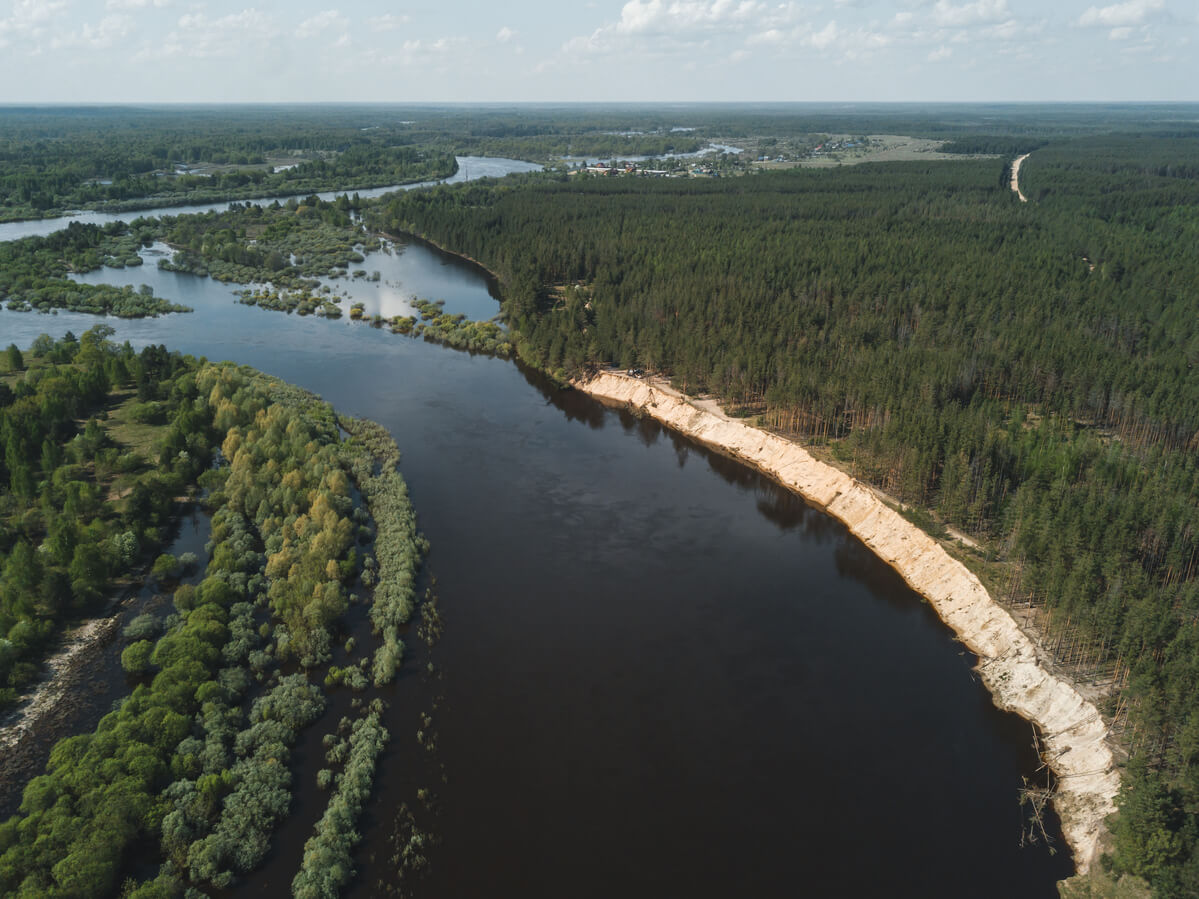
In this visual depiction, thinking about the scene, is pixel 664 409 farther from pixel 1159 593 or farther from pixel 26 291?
pixel 26 291

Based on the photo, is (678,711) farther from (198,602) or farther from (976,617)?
(198,602)

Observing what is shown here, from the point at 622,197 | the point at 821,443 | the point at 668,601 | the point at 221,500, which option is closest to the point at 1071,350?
the point at 821,443

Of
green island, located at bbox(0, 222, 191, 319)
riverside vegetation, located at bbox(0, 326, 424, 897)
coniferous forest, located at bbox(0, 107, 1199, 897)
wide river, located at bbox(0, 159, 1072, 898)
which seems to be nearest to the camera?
riverside vegetation, located at bbox(0, 326, 424, 897)

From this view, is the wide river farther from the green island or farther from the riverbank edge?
the green island

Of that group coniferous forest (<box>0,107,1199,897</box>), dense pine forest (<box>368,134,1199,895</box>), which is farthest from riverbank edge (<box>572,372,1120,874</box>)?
dense pine forest (<box>368,134,1199,895</box>)

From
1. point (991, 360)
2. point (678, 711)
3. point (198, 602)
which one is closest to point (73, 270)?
point (198, 602)

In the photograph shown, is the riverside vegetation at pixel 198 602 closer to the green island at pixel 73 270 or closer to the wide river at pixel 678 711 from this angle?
the wide river at pixel 678 711
